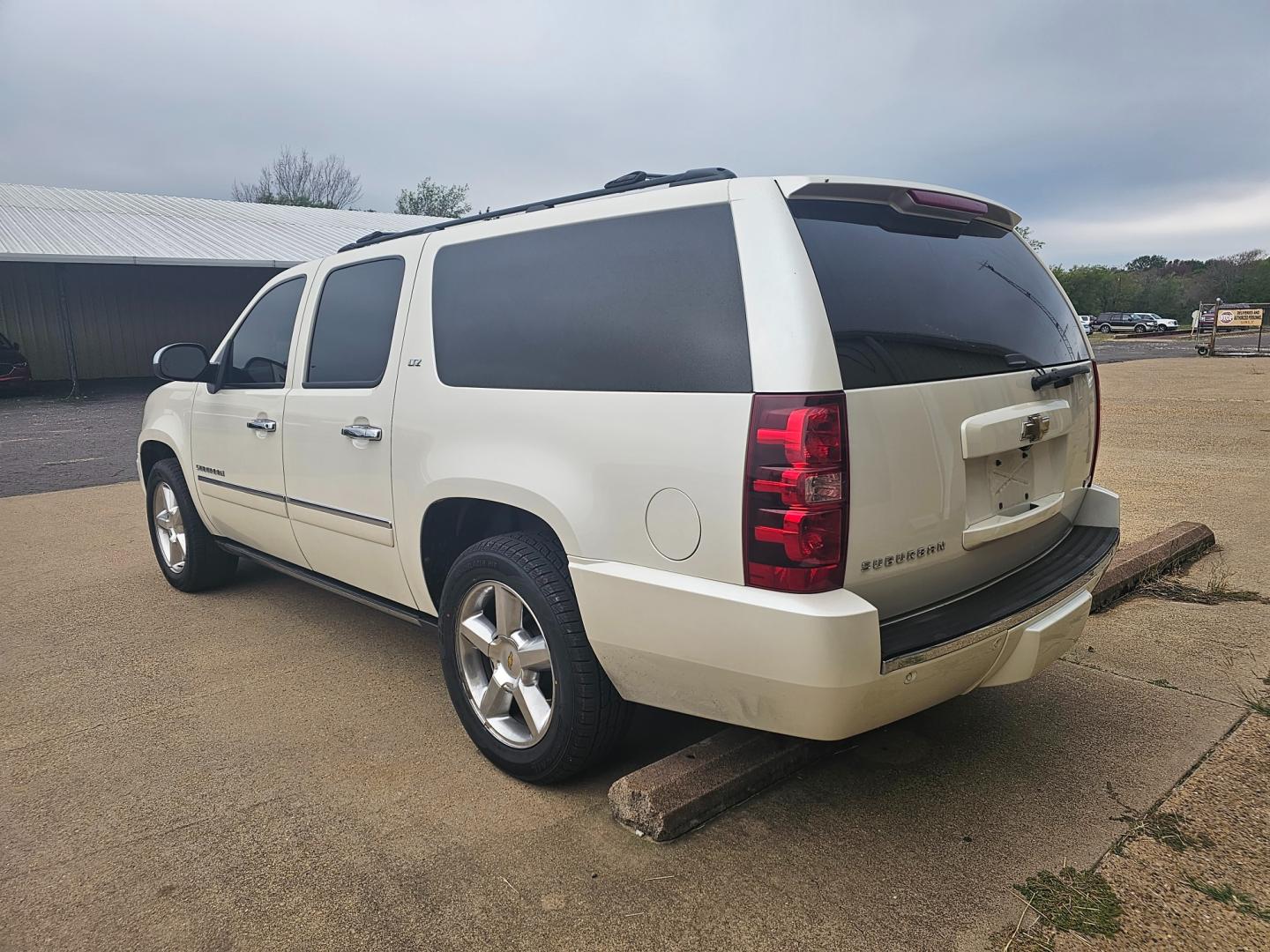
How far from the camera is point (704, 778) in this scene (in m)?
2.72

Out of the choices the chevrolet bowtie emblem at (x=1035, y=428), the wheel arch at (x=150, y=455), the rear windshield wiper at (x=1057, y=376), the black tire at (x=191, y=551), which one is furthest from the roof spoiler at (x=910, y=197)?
the wheel arch at (x=150, y=455)

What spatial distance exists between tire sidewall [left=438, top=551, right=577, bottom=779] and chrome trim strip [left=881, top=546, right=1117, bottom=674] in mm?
1001

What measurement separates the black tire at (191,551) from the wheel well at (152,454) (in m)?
0.14

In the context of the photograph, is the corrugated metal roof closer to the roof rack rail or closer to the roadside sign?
the roof rack rail

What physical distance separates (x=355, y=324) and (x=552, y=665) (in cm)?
183

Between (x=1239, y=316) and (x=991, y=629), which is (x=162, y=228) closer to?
(x=991, y=629)

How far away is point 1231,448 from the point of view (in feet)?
30.7

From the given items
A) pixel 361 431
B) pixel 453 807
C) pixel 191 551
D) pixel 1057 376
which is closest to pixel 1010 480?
pixel 1057 376

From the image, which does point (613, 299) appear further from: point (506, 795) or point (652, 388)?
point (506, 795)

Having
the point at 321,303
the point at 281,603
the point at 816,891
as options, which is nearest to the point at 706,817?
the point at 816,891

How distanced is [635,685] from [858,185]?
5.22 feet

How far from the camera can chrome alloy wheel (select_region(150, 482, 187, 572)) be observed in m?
5.24

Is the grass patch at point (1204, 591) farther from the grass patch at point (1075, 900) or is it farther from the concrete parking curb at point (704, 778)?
the grass patch at point (1075, 900)

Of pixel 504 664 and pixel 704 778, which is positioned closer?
pixel 704 778
